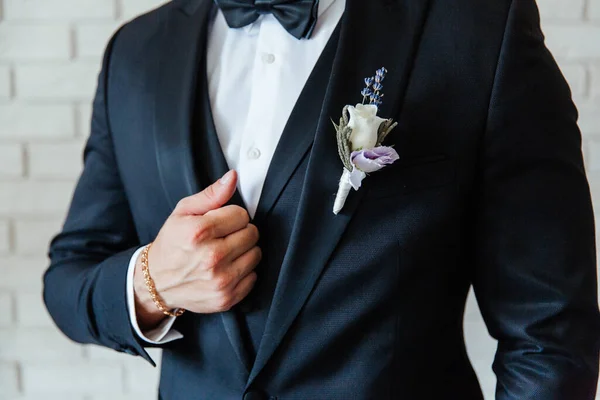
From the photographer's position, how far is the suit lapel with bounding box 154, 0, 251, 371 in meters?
0.92

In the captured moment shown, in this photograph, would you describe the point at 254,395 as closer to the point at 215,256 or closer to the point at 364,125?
the point at 215,256

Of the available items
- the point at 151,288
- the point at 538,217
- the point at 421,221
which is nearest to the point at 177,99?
the point at 151,288

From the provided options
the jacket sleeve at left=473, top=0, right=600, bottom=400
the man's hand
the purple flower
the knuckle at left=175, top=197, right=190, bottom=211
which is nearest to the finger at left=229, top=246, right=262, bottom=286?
the man's hand

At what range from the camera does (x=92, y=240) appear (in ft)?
3.58

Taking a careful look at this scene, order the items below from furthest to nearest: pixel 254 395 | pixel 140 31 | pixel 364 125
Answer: pixel 140 31 → pixel 254 395 → pixel 364 125

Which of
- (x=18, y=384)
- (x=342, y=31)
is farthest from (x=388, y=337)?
(x=18, y=384)

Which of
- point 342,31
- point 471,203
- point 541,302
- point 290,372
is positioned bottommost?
point 290,372

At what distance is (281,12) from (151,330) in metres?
0.52

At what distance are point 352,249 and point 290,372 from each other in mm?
194

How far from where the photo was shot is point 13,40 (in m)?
1.42

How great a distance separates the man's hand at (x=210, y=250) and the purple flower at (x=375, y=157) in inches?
6.8

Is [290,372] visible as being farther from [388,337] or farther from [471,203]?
[471,203]

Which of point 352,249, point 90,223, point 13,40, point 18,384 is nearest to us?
point 352,249

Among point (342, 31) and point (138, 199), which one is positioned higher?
point (342, 31)
